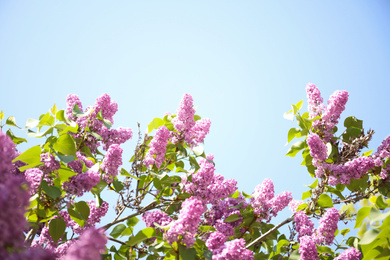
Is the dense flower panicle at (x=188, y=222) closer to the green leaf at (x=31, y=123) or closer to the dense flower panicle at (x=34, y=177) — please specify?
the dense flower panicle at (x=34, y=177)

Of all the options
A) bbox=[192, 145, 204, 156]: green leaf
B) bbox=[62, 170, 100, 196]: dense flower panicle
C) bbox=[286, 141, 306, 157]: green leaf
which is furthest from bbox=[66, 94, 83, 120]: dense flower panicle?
bbox=[286, 141, 306, 157]: green leaf

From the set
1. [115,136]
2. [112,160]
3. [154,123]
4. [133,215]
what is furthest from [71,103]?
[133,215]

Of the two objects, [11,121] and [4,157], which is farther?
[11,121]

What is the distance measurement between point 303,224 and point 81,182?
2596 mm

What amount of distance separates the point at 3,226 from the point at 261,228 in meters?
3.71

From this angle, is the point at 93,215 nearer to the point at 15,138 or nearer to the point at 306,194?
the point at 15,138

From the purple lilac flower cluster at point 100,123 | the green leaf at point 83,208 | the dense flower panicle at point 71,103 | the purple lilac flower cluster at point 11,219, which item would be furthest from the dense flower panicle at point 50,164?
the purple lilac flower cluster at point 11,219

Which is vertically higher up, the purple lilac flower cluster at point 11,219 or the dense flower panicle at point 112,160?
the dense flower panicle at point 112,160

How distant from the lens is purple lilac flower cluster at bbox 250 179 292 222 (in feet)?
13.6

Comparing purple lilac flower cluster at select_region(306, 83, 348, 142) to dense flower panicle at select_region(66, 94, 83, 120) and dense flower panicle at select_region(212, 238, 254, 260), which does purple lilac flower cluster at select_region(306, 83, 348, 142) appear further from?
dense flower panicle at select_region(66, 94, 83, 120)

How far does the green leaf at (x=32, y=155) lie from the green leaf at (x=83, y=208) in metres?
0.68

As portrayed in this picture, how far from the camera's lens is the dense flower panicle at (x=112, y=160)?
3.52 metres

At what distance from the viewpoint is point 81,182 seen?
3.11 m

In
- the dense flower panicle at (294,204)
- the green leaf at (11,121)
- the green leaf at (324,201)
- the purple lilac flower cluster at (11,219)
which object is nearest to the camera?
the purple lilac flower cluster at (11,219)
